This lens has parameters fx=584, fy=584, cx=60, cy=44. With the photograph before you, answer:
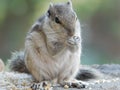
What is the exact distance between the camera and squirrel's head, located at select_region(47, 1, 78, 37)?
4137mm

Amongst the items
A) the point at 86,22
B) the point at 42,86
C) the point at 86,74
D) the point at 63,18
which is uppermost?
the point at 86,22

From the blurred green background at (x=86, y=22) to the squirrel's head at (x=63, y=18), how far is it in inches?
253

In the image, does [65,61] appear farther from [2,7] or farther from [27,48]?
[2,7]

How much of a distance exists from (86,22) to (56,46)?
7.74 metres

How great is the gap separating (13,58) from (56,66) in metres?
0.76

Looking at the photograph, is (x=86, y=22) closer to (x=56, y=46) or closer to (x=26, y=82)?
(x=26, y=82)

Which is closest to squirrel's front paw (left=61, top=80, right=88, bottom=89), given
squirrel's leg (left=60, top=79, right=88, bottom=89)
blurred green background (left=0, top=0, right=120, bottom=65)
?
squirrel's leg (left=60, top=79, right=88, bottom=89)

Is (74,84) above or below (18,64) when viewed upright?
below

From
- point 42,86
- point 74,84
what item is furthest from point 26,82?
point 74,84

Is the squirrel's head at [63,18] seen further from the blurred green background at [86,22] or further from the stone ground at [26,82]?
the blurred green background at [86,22]

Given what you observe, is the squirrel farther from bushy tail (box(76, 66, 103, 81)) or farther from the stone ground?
bushy tail (box(76, 66, 103, 81))

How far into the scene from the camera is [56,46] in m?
4.30

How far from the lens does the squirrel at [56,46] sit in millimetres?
4176

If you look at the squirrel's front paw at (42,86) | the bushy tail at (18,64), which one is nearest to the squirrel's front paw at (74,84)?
the squirrel's front paw at (42,86)
